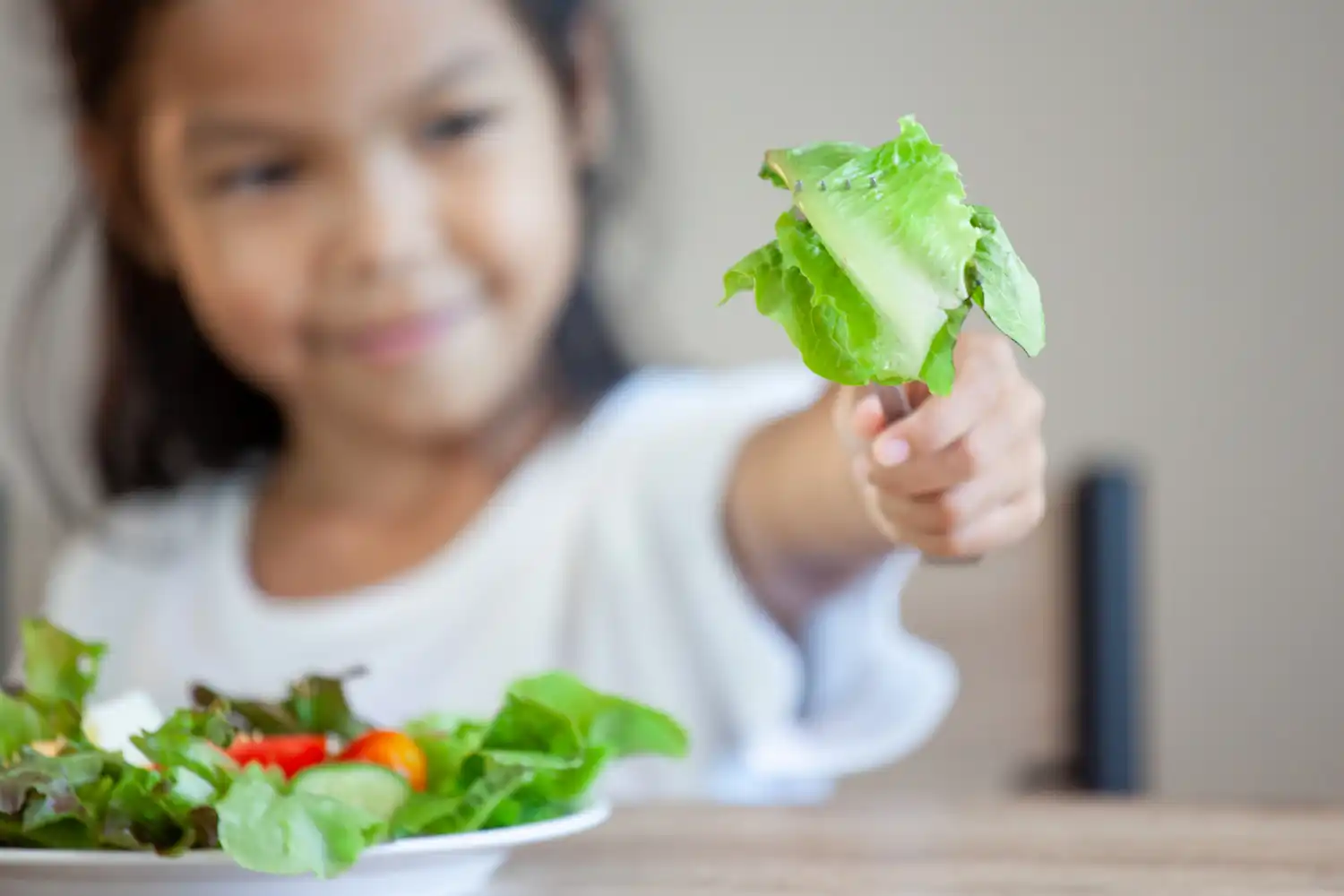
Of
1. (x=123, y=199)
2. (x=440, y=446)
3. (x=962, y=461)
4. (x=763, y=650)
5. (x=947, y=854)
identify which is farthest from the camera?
(x=123, y=199)

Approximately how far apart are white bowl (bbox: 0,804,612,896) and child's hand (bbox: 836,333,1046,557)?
5.8 inches

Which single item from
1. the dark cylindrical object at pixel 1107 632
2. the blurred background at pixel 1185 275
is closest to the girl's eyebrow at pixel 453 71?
the blurred background at pixel 1185 275

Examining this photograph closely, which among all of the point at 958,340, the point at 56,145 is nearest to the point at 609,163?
the point at 56,145

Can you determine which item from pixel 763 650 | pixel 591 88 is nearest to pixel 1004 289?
pixel 763 650

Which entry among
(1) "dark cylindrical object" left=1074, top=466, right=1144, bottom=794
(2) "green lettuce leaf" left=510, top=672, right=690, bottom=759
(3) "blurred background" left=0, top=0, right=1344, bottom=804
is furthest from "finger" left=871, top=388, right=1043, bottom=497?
(3) "blurred background" left=0, top=0, right=1344, bottom=804

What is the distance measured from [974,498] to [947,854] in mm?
161

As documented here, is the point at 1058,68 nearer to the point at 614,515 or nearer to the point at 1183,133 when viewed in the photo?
the point at 1183,133

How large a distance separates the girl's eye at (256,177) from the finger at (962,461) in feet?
2.51

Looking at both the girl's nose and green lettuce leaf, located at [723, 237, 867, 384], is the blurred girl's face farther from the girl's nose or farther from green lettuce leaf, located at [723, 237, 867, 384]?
green lettuce leaf, located at [723, 237, 867, 384]

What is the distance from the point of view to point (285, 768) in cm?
47

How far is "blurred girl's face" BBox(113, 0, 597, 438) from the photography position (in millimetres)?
1087

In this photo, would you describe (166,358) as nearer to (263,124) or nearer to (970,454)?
(263,124)

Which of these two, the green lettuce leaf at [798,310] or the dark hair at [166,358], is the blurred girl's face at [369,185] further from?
the green lettuce leaf at [798,310]

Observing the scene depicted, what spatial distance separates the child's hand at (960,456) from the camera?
44 centimetres
